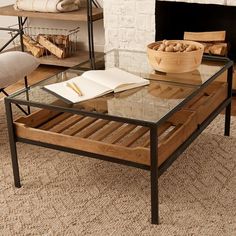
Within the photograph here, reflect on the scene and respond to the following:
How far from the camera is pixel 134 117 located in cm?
214

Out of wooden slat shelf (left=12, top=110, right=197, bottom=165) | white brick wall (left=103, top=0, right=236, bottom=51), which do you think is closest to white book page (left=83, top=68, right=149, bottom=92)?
wooden slat shelf (left=12, top=110, right=197, bottom=165)

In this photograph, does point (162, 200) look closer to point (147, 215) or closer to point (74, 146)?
point (147, 215)

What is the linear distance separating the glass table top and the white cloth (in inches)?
55.2

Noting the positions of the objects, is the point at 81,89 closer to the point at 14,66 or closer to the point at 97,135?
the point at 97,135

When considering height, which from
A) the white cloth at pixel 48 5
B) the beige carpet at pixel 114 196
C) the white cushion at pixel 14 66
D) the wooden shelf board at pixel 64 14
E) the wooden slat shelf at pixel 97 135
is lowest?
the beige carpet at pixel 114 196

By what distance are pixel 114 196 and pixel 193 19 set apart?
2175mm

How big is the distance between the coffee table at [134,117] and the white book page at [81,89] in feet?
0.12

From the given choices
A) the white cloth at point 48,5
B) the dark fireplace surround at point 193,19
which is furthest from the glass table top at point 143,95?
the white cloth at point 48,5

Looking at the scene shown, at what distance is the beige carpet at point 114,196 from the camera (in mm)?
2197

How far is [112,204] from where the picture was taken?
2.37 metres

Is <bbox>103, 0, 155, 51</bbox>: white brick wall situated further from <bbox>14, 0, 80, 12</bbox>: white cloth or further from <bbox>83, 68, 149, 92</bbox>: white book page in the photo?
<bbox>83, 68, 149, 92</bbox>: white book page

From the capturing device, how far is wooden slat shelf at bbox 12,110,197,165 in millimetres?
2174

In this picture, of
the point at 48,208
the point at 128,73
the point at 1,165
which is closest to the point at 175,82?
the point at 128,73

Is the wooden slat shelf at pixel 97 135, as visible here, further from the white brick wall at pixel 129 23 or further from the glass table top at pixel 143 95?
the white brick wall at pixel 129 23
